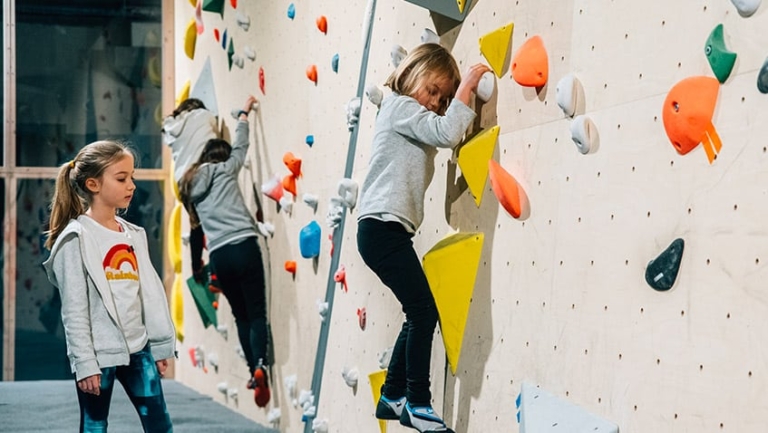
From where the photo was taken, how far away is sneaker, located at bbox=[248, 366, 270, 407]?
428 cm

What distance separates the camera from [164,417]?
269 centimetres

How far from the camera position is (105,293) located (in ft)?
8.63

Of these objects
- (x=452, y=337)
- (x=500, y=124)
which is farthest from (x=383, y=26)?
(x=452, y=337)

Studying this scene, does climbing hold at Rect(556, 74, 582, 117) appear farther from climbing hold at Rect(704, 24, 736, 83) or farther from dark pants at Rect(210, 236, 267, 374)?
dark pants at Rect(210, 236, 267, 374)

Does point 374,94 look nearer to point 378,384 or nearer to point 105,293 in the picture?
point 378,384

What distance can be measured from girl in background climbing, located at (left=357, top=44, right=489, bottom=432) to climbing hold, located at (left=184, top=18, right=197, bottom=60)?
314cm

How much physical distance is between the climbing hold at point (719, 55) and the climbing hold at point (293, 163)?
2.37m

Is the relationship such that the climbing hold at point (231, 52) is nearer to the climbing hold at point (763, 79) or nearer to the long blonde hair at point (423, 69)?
the long blonde hair at point (423, 69)

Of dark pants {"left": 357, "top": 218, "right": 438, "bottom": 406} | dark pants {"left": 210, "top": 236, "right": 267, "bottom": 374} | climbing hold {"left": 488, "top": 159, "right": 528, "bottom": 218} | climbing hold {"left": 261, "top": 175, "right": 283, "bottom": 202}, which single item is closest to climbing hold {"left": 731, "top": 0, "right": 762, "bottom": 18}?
climbing hold {"left": 488, "top": 159, "right": 528, "bottom": 218}

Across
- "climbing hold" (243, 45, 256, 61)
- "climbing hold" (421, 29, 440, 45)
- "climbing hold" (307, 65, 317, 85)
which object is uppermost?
"climbing hold" (243, 45, 256, 61)

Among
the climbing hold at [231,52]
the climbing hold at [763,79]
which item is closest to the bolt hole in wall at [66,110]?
the climbing hold at [231,52]

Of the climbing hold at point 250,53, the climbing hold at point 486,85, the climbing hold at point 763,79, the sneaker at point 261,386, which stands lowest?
the sneaker at point 261,386

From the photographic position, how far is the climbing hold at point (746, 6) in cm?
168

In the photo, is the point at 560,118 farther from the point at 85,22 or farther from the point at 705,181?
the point at 85,22
